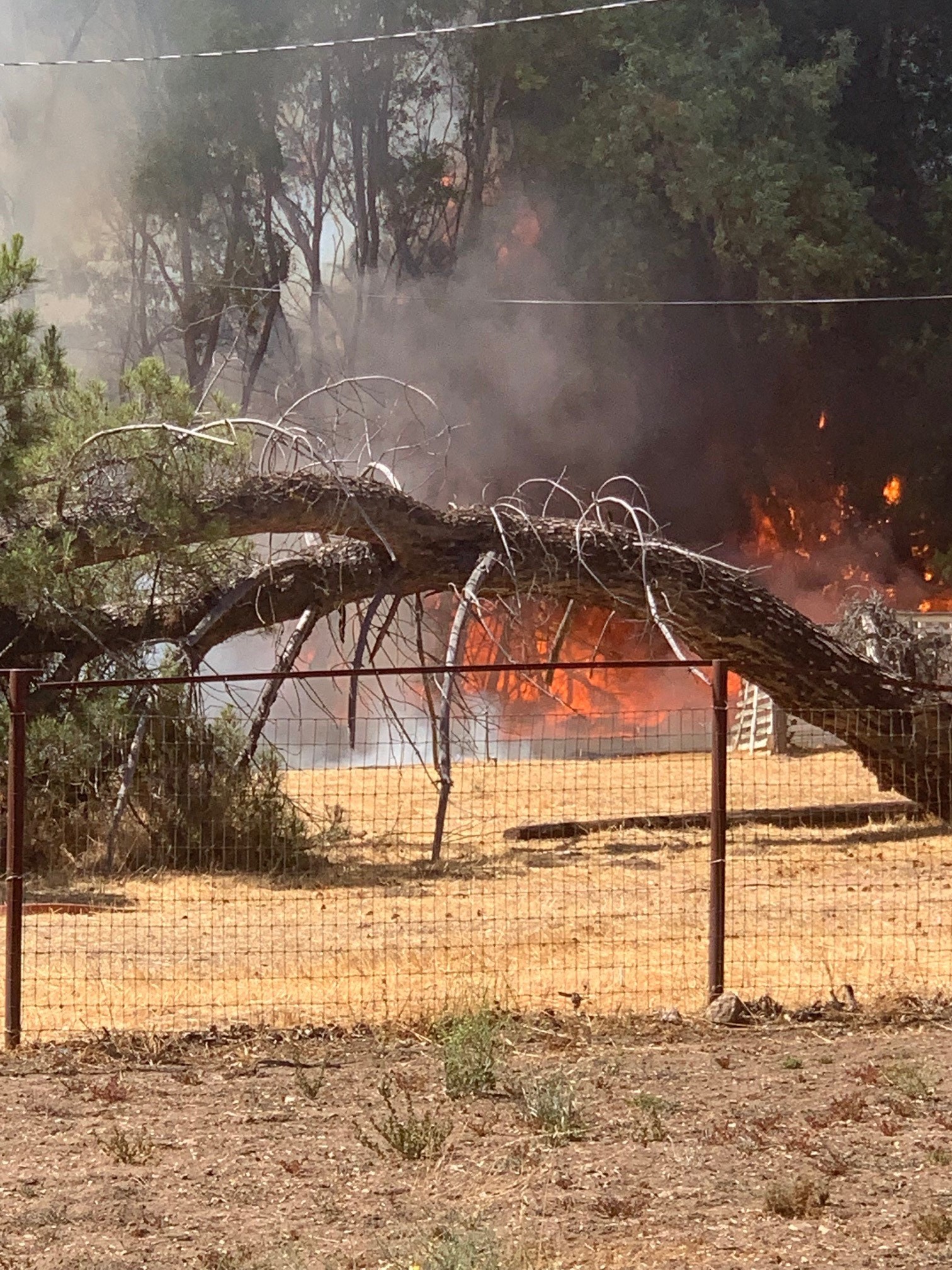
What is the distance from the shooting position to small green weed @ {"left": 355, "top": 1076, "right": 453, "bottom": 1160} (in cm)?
468

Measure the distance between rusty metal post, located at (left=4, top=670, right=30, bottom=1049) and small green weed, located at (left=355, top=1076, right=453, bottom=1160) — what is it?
1.94 m

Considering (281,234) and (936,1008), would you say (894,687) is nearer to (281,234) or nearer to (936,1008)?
(936,1008)

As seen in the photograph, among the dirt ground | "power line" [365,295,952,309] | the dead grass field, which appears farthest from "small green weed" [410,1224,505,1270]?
"power line" [365,295,952,309]

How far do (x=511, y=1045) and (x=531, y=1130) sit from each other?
3.22 ft

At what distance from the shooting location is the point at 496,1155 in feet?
15.5

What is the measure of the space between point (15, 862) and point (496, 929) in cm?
349

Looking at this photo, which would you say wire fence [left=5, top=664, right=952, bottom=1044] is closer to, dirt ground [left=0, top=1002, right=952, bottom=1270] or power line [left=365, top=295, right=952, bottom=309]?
dirt ground [left=0, top=1002, right=952, bottom=1270]

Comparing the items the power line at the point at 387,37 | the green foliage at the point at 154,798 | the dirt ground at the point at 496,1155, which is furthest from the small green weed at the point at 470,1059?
the power line at the point at 387,37

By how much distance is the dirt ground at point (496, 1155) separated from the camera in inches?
154

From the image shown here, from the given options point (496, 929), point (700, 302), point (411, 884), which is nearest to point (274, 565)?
point (411, 884)

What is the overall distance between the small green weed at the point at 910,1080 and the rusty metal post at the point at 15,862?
11.4 feet

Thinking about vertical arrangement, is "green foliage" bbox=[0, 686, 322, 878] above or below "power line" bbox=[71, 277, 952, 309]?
below

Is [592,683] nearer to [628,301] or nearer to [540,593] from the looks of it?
[628,301]

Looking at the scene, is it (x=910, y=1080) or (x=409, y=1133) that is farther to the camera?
(x=910, y=1080)
